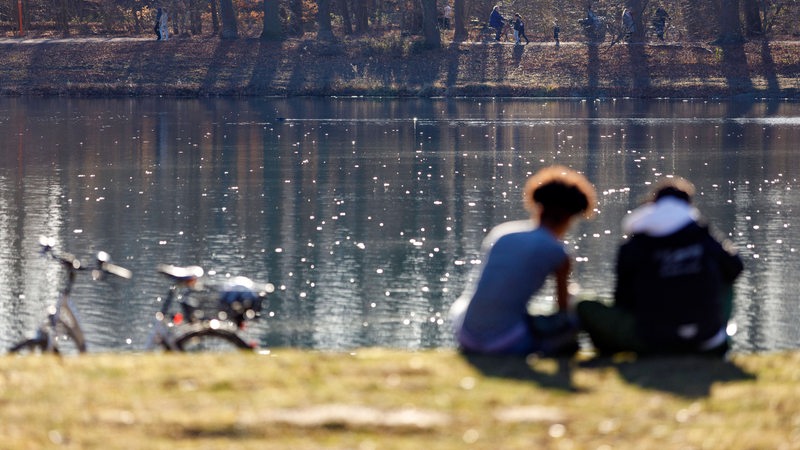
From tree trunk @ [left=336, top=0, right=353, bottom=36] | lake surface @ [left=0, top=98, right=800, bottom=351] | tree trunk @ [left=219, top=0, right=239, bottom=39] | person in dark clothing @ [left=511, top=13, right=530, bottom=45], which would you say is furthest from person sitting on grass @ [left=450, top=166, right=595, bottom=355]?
tree trunk @ [left=336, top=0, right=353, bottom=36]

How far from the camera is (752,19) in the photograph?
5681cm

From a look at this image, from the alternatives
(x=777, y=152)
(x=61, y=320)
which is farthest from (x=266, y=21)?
(x=61, y=320)

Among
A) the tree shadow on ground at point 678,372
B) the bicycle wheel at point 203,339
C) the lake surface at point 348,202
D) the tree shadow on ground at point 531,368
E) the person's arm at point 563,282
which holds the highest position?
the person's arm at point 563,282

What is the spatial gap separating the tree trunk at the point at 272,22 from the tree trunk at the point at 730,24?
16459 mm

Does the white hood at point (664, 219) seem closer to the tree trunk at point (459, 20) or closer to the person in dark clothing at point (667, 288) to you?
the person in dark clothing at point (667, 288)

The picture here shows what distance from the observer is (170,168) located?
84.2ft

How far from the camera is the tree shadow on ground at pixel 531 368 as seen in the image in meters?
7.19

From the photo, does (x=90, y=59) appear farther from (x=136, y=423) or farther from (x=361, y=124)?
(x=136, y=423)

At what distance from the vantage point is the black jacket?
24.9 ft

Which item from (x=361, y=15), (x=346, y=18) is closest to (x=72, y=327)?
(x=346, y=18)

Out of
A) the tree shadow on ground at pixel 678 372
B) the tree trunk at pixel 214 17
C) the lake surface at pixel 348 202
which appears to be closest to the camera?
the tree shadow on ground at pixel 678 372

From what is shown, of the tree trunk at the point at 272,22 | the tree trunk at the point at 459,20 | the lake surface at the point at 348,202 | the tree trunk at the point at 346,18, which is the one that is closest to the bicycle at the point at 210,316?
the lake surface at the point at 348,202

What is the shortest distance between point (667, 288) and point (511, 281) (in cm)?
79

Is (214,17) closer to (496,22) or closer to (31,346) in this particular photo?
(496,22)
